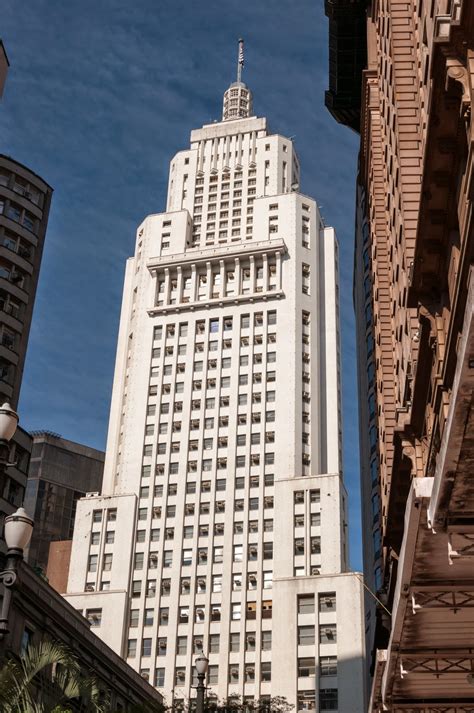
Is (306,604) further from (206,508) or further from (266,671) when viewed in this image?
(206,508)

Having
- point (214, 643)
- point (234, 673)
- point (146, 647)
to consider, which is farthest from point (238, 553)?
point (146, 647)

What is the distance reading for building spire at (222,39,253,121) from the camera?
143 m

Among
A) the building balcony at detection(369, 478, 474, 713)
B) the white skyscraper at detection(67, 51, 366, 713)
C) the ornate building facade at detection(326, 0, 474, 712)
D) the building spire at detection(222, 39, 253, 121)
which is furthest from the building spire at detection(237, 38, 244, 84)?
the building balcony at detection(369, 478, 474, 713)

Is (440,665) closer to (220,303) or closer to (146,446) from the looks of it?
(146,446)

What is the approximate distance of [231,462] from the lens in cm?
9950

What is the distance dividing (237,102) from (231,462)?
63513 millimetres

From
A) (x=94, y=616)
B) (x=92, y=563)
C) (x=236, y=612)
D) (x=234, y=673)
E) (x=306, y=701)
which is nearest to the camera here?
(x=306, y=701)

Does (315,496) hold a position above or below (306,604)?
above

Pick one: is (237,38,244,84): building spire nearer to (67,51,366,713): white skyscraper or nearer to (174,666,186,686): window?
(67,51,366,713): white skyscraper

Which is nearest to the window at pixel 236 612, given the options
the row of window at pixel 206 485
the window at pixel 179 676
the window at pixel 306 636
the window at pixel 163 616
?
the window at pixel 163 616

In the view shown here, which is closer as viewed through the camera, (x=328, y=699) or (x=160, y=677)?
(x=328, y=699)

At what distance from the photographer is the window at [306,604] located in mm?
86500

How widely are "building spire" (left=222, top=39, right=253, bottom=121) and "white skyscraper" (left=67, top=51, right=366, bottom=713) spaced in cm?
1704

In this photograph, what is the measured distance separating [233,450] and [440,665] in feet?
235
